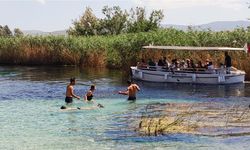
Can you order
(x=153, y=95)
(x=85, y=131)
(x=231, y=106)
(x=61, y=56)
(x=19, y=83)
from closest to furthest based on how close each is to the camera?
(x=85, y=131)
(x=231, y=106)
(x=153, y=95)
(x=19, y=83)
(x=61, y=56)

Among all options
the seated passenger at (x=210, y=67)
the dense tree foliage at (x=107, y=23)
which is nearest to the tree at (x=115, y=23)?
the dense tree foliage at (x=107, y=23)

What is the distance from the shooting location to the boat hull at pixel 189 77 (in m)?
42.8

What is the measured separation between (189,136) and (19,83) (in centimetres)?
2728

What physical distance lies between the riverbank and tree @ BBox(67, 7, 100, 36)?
18.4 metres

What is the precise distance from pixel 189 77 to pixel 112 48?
53.2ft

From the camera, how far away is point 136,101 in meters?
33.2

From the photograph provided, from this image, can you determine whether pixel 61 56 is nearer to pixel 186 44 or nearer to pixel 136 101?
pixel 186 44

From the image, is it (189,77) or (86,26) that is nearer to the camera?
(189,77)

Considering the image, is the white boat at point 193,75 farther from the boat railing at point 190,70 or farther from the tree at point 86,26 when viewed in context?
the tree at point 86,26

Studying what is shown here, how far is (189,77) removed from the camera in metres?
43.8

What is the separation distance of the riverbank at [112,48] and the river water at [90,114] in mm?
4162

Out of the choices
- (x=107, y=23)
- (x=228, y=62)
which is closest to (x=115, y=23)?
(x=107, y=23)

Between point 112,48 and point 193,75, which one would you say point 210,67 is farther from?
point 112,48

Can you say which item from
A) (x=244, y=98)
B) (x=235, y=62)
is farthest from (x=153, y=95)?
(x=235, y=62)
